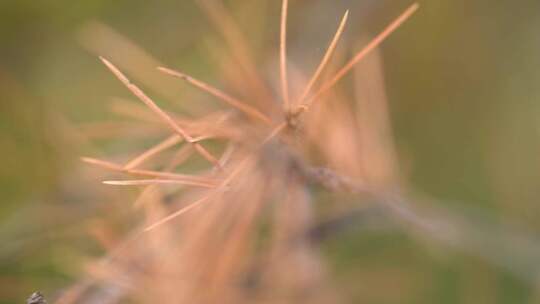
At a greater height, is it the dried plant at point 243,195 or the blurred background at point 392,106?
the blurred background at point 392,106

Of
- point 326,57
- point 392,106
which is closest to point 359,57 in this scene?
point 326,57

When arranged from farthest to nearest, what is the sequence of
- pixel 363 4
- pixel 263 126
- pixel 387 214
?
1. pixel 363 4
2. pixel 387 214
3. pixel 263 126

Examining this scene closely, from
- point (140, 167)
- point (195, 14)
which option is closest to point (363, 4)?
point (195, 14)

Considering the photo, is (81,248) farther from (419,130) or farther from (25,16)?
(419,130)

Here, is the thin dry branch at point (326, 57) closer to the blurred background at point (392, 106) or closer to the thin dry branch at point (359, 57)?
the thin dry branch at point (359, 57)

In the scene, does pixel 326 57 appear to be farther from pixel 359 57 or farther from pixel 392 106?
pixel 392 106

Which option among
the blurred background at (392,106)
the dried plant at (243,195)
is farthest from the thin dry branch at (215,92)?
the blurred background at (392,106)

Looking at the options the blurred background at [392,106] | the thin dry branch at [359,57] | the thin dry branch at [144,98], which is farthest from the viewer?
the blurred background at [392,106]
